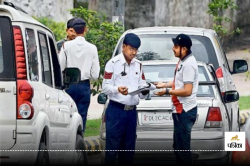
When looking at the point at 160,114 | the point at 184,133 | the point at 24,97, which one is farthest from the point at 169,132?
the point at 24,97

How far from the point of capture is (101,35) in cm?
1611

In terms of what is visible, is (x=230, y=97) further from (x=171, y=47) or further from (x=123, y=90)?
(x=123, y=90)

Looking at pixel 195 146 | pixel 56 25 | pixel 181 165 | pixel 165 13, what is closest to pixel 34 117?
pixel 181 165

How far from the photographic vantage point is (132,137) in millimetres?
10336

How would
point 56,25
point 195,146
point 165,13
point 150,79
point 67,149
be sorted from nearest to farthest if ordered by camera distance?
point 67,149 < point 195,146 < point 150,79 < point 56,25 < point 165,13

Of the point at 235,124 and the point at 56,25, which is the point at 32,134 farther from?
the point at 56,25

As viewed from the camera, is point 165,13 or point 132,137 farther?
point 165,13

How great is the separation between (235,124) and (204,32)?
1.40 metres

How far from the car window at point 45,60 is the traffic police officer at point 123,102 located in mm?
798

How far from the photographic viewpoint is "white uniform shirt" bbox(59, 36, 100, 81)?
12984 millimetres

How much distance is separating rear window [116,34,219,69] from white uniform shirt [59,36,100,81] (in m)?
0.76

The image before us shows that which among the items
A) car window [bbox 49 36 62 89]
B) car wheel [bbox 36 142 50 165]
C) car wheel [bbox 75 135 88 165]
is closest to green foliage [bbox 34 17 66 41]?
car wheel [bbox 75 135 88 165]

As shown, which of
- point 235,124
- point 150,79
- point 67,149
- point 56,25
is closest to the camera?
point 67,149

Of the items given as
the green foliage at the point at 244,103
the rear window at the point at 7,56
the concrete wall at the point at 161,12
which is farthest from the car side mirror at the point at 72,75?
the concrete wall at the point at 161,12
